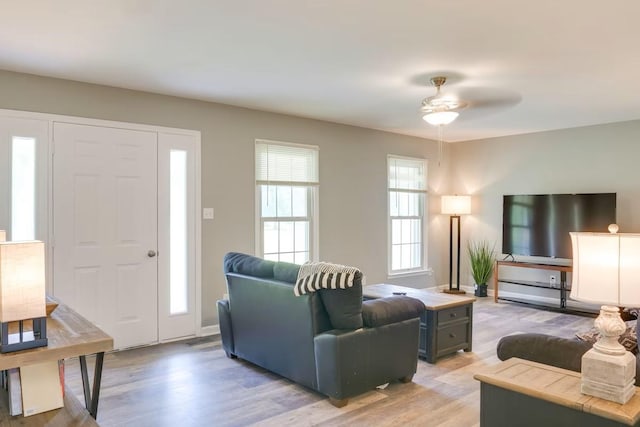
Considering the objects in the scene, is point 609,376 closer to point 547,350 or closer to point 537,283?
point 547,350

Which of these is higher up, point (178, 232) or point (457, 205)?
point (457, 205)

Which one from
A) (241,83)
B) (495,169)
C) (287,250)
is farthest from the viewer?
(495,169)

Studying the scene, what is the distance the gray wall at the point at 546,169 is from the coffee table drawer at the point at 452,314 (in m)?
2.87

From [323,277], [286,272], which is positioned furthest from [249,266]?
[323,277]

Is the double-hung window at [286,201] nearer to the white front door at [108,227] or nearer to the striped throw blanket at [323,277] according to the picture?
the white front door at [108,227]

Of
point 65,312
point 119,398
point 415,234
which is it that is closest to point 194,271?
point 119,398

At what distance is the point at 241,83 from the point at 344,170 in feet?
7.34

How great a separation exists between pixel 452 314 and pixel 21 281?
3.25 metres

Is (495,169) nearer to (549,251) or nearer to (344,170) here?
(549,251)

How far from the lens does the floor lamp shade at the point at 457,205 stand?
6.97 metres

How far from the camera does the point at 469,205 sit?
7.03 metres

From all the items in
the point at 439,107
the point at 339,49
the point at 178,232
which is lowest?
the point at 178,232

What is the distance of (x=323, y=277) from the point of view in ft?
9.62

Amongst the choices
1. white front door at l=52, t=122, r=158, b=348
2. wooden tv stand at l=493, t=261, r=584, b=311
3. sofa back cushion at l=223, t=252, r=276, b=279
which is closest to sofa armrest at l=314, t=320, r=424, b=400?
sofa back cushion at l=223, t=252, r=276, b=279
